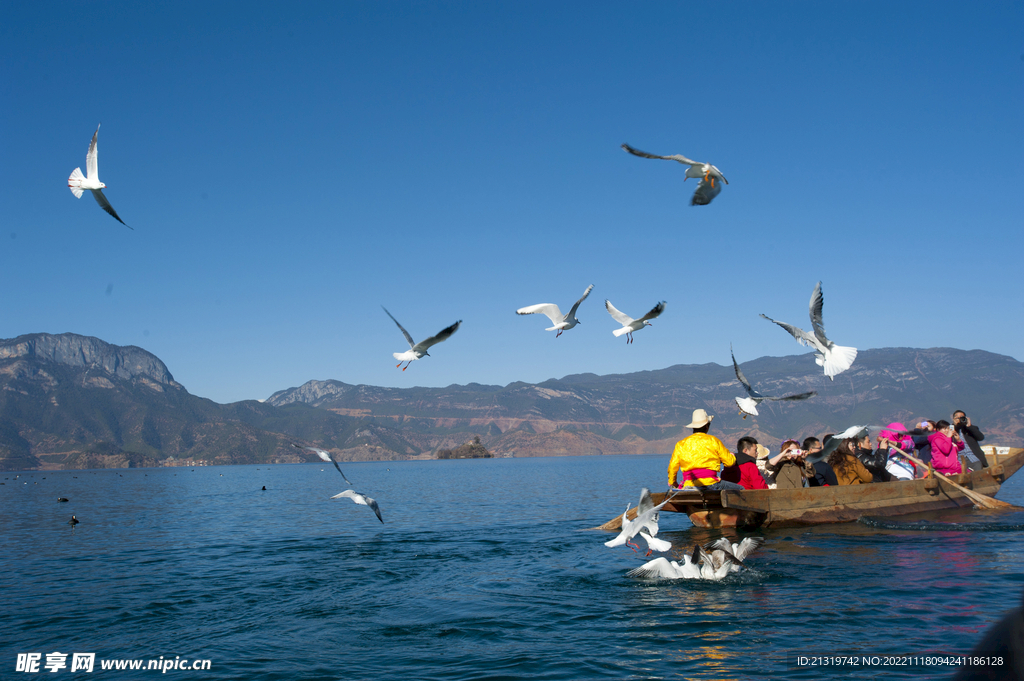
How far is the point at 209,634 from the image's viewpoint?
1179 cm

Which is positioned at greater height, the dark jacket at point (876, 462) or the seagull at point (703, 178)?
the seagull at point (703, 178)

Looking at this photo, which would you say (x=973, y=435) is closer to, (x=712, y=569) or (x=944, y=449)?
(x=944, y=449)

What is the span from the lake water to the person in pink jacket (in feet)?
6.00

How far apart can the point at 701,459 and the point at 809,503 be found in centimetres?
491

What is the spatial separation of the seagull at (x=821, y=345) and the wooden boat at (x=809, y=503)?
5.24 meters

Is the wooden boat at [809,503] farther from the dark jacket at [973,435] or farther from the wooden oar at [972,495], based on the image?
the dark jacket at [973,435]

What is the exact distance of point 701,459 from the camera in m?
17.5

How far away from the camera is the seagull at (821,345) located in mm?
13648

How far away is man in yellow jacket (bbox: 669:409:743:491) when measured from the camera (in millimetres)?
17297

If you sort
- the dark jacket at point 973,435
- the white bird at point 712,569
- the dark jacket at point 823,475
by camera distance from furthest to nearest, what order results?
A: the dark jacket at point 973,435
the dark jacket at point 823,475
the white bird at point 712,569

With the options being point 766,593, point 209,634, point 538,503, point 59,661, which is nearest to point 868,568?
point 766,593

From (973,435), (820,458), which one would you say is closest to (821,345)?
(820,458)

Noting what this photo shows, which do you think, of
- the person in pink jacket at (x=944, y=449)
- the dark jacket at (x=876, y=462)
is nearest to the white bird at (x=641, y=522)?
the dark jacket at (x=876, y=462)

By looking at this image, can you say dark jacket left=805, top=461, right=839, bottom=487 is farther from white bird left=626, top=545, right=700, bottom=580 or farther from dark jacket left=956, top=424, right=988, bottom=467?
white bird left=626, top=545, right=700, bottom=580
